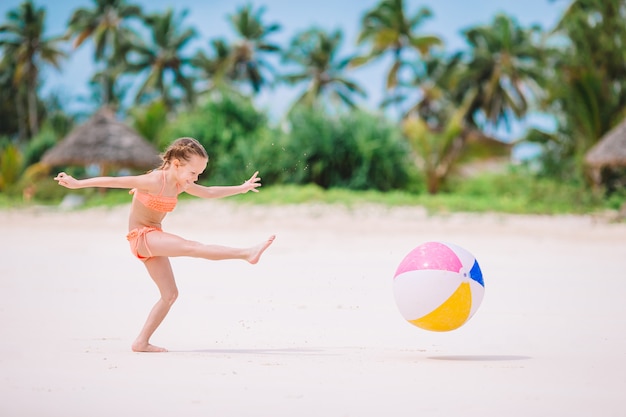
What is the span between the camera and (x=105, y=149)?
2567 centimetres

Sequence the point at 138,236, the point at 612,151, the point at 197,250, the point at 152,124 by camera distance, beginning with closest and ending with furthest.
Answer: the point at 197,250 → the point at 138,236 → the point at 612,151 → the point at 152,124

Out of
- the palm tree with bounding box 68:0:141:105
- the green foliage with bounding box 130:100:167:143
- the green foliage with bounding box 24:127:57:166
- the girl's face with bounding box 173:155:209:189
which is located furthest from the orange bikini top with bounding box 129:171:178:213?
the palm tree with bounding box 68:0:141:105

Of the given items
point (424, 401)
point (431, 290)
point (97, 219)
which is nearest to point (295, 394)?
point (424, 401)

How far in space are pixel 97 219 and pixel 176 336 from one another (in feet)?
48.6

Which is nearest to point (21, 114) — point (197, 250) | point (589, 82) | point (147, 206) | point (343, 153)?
point (343, 153)

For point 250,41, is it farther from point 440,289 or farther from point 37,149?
point 440,289

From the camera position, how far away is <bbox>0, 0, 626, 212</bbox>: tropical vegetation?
2333 centimetres

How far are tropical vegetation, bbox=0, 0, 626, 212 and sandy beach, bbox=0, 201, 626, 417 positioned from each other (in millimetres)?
9389

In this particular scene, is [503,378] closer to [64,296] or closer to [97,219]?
[64,296]

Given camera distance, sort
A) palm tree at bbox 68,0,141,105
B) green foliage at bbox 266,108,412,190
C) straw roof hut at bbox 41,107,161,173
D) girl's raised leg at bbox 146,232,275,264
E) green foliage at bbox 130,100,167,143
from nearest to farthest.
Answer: girl's raised leg at bbox 146,232,275,264, green foliage at bbox 266,108,412,190, straw roof hut at bbox 41,107,161,173, green foliage at bbox 130,100,167,143, palm tree at bbox 68,0,141,105

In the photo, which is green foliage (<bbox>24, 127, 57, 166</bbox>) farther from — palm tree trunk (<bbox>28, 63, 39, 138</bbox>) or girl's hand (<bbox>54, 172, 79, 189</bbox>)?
girl's hand (<bbox>54, 172, 79, 189</bbox>)

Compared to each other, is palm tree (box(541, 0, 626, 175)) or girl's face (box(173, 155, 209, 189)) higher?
girl's face (box(173, 155, 209, 189))

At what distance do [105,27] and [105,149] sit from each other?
19.8m

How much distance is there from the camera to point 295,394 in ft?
12.7
